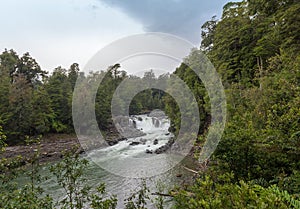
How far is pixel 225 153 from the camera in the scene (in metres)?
3.51

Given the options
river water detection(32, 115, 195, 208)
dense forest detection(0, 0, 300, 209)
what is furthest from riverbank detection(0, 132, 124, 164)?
river water detection(32, 115, 195, 208)

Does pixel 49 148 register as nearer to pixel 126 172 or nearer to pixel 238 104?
pixel 126 172

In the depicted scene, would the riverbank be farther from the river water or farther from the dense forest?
the river water

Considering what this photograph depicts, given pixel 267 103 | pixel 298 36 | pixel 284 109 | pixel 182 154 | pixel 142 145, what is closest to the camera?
pixel 284 109

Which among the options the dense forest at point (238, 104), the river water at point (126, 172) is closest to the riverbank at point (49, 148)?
the dense forest at point (238, 104)

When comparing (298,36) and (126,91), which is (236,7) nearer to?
(298,36)

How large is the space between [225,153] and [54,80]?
2224 centimetres

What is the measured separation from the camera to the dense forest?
99.4 inches

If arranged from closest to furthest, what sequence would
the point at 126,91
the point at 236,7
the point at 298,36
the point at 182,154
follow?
the point at 298,36 → the point at 126,91 → the point at 182,154 → the point at 236,7

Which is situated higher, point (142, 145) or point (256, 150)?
point (256, 150)

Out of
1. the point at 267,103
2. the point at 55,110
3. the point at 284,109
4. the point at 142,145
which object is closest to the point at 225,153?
the point at 284,109

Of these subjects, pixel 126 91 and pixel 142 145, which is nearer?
pixel 126 91

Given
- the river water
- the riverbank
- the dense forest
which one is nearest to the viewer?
the dense forest

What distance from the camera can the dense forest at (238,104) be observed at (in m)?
2.53
